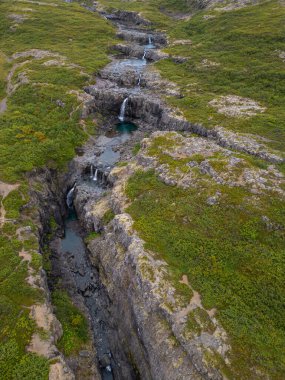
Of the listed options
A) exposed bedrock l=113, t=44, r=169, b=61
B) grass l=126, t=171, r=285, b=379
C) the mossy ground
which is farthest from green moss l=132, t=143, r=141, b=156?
exposed bedrock l=113, t=44, r=169, b=61

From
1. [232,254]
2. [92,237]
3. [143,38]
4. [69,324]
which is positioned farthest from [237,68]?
[69,324]

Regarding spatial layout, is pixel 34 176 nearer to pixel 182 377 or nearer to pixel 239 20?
pixel 182 377

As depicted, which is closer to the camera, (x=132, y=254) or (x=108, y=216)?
(x=132, y=254)

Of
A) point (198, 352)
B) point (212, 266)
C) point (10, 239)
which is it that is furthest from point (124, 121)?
point (198, 352)

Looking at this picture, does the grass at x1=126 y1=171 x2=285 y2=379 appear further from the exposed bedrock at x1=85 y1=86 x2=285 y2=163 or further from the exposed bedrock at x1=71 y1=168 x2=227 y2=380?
the exposed bedrock at x1=85 y1=86 x2=285 y2=163

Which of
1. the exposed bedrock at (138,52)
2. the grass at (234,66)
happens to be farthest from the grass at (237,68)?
the exposed bedrock at (138,52)

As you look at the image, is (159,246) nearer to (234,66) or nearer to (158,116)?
(158,116)

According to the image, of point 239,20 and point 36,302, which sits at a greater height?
point 239,20
